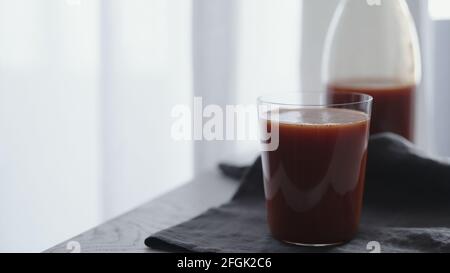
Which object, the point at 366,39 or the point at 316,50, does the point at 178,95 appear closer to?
the point at 316,50

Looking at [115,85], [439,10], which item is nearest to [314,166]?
[439,10]

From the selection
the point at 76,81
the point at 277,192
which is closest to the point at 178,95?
the point at 76,81

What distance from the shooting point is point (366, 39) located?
1.03 m

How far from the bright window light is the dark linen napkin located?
0.63 m

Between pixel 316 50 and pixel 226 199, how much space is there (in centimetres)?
77

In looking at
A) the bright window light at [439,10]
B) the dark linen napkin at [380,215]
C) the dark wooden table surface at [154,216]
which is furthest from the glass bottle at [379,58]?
the bright window light at [439,10]

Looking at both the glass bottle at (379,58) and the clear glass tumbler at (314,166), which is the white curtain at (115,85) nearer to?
the glass bottle at (379,58)

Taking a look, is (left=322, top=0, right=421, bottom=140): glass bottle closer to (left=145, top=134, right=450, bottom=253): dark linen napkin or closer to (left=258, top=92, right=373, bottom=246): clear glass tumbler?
(left=145, top=134, right=450, bottom=253): dark linen napkin

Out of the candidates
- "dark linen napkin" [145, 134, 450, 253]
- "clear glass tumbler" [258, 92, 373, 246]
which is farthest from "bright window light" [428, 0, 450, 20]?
"clear glass tumbler" [258, 92, 373, 246]

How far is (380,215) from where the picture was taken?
833 millimetres

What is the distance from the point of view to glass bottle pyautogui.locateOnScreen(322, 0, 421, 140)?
39.1 inches

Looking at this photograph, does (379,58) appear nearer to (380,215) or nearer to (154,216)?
(380,215)

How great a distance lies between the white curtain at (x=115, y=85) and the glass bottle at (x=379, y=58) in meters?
0.53
